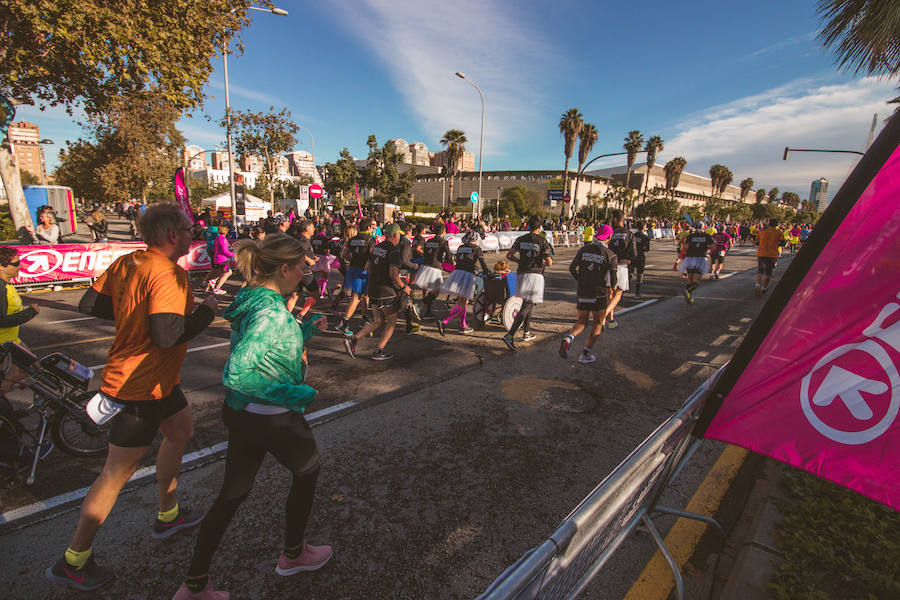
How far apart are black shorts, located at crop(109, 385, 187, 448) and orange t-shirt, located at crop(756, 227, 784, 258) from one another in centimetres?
1321

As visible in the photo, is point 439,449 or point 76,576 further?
point 439,449

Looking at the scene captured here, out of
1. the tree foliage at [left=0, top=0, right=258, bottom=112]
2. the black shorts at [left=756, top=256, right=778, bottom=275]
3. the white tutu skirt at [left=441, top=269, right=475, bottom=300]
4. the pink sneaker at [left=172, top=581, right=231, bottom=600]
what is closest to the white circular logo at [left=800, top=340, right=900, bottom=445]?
the pink sneaker at [left=172, top=581, right=231, bottom=600]

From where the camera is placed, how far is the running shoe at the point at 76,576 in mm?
2209

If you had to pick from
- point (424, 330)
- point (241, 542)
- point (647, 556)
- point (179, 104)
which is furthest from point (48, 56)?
point (647, 556)

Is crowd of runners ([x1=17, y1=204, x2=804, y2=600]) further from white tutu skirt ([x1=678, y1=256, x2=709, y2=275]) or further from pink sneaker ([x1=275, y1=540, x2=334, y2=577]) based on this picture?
white tutu skirt ([x1=678, y1=256, x2=709, y2=275])

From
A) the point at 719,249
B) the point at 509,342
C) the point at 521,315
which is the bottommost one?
the point at 509,342

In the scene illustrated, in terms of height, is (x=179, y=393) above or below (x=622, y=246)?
below

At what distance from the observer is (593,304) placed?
5.95 metres

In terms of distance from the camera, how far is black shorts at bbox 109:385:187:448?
2244mm

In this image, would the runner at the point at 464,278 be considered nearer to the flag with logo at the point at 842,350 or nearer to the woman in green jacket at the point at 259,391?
the woman in green jacket at the point at 259,391

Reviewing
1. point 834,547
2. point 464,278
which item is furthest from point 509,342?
point 834,547

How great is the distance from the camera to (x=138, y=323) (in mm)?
2219

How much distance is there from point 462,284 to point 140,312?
587cm

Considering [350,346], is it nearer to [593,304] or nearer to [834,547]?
[593,304]
